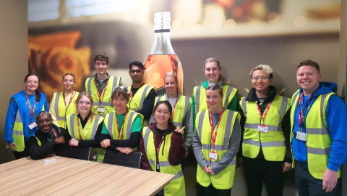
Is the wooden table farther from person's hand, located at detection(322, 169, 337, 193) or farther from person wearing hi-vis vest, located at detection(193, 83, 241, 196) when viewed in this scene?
person's hand, located at detection(322, 169, 337, 193)

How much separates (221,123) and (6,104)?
340 cm

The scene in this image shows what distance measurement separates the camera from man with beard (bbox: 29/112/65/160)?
2270 millimetres

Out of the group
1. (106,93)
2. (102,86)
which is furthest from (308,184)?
(102,86)

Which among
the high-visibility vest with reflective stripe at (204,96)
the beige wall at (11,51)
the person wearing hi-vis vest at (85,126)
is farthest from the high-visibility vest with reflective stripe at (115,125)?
the beige wall at (11,51)

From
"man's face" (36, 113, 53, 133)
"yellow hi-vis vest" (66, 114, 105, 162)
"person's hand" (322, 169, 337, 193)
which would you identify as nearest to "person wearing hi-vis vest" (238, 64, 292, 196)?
"person's hand" (322, 169, 337, 193)

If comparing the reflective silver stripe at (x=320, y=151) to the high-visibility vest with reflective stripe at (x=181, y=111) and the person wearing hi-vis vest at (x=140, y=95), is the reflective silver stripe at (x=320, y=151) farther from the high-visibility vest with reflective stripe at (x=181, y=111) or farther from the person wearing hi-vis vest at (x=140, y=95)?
the person wearing hi-vis vest at (x=140, y=95)

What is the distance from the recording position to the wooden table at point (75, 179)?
62.2 inches

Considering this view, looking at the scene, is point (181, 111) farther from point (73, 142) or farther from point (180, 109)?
point (73, 142)

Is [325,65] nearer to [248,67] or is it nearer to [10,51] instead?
[248,67]

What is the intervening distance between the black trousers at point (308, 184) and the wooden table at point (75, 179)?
1.07 meters

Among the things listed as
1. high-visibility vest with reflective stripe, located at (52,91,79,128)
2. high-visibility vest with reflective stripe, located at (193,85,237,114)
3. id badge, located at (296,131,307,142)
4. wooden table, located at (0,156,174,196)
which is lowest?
wooden table, located at (0,156,174,196)

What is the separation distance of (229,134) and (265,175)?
60 centimetres

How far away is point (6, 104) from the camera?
3854 mm

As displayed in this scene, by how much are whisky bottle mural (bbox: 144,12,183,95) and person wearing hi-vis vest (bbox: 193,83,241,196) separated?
0.93 meters
